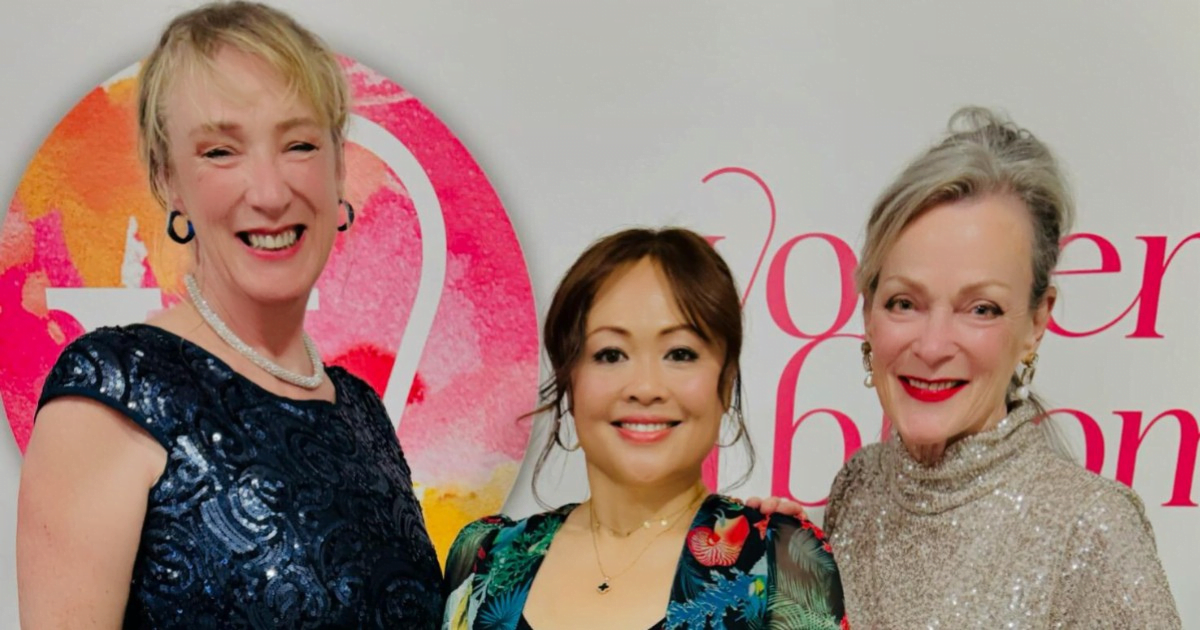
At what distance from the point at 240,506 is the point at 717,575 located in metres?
0.61

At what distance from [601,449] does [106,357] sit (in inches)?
25.0

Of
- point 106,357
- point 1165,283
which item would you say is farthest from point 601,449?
point 1165,283

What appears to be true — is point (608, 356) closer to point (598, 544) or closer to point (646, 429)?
point (646, 429)

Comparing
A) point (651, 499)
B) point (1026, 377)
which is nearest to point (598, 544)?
point (651, 499)

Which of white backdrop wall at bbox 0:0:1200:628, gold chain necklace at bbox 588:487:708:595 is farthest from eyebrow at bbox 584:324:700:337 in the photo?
white backdrop wall at bbox 0:0:1200:628

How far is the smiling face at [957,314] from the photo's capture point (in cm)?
155

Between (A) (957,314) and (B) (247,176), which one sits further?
(A) (957,314)

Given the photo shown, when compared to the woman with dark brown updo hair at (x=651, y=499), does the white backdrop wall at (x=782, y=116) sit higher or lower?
higher

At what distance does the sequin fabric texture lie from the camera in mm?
1467

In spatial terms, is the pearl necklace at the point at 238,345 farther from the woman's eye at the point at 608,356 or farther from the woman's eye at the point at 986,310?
the woman's eye at the point at 986,310

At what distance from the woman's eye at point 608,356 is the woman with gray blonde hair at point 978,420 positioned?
1.40ft

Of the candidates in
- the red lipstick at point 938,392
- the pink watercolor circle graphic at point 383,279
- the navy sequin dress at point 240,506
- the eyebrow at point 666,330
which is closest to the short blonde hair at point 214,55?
the navy sequin dress at point 240,506

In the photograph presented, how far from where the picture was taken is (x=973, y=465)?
1.60 m

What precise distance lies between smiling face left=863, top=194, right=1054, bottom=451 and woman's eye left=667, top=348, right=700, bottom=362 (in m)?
0.34
